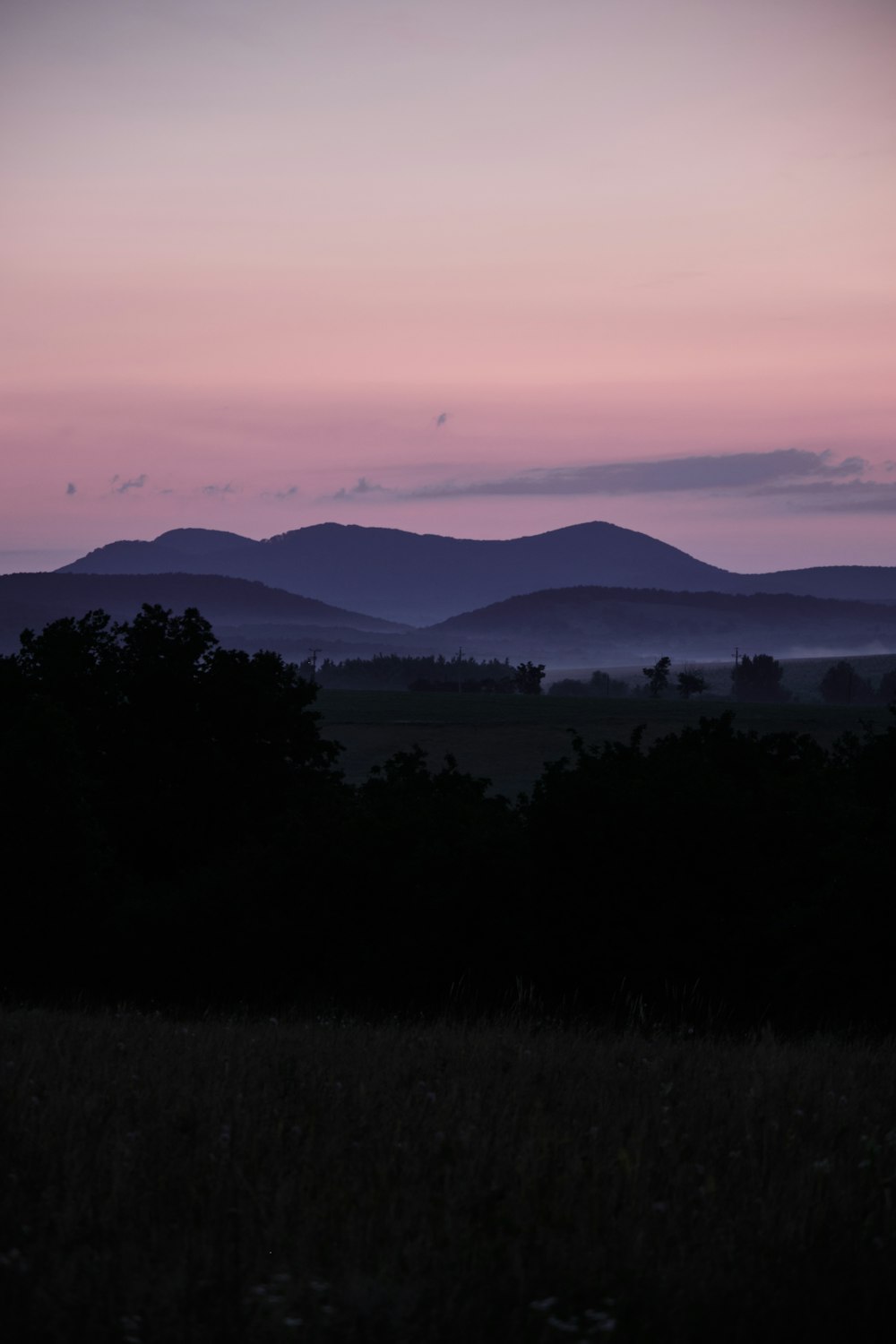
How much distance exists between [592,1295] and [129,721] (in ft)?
86.6

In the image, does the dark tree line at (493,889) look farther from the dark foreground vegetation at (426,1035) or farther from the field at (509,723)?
the field at (509,723)

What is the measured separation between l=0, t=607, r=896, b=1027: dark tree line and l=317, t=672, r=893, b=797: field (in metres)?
71.6

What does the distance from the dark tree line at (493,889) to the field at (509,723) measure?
7164 centimetres

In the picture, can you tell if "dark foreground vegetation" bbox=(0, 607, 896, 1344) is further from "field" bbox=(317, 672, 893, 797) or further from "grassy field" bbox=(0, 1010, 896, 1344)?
"field" bbox=(317, 672, 893, 797)

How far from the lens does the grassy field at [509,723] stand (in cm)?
11669

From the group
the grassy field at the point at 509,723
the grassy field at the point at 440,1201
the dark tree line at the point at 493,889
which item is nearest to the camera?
the grassy field at the point at 440,1201

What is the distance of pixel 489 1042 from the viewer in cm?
1146

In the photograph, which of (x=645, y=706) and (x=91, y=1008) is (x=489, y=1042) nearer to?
(x=91, y=1008)

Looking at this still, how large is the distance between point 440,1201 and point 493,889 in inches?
549

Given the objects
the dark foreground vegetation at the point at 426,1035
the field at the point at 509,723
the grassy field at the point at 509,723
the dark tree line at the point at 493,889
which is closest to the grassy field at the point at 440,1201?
the dark foreground vegetation at the point at 426,1035

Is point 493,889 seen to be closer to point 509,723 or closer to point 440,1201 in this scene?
point 440,1201

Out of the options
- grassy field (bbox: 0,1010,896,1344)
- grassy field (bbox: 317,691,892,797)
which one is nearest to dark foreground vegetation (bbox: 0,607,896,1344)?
grassy field (bbox: 0,1010,896,1344)

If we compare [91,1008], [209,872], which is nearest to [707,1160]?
[91,1008]

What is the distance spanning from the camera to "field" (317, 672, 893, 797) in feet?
383
